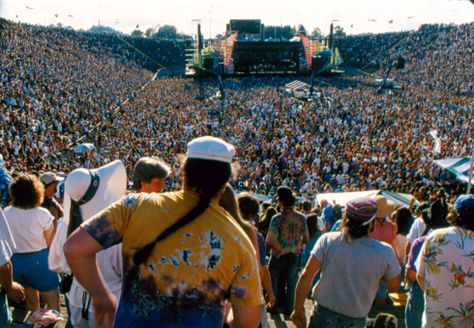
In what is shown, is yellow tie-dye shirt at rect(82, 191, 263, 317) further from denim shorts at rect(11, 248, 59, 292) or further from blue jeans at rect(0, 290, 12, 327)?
denim shorts at rect(11, 248, 59, 292)

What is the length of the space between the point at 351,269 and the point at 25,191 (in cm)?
216

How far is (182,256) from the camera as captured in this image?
1653mm

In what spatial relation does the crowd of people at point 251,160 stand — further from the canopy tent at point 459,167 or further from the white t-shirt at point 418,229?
the canopy tent at point 459,167

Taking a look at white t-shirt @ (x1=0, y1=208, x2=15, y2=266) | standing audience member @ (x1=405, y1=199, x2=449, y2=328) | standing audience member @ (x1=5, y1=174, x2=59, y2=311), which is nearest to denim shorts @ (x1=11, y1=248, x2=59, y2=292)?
standing audience member @ (x1=5, y1=174, x2=59, y2=311)

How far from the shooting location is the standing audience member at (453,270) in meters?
2.65

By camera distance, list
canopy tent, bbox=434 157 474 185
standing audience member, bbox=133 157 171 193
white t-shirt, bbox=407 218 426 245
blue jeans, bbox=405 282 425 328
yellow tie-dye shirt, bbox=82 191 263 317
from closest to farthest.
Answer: yellow tie-dye shirt, bbox=82 191 263 317 < standing audience member, bbox=133 157 171 193 < blue jeans, bbox=405 282 425 328 < white t-shirt, bbox=407 218 426 245 < canopy tent, bbox=434 157 474 185

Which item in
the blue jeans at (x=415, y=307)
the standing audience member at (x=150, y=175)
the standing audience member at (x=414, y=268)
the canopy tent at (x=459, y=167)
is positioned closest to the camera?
the standing audience member at (x=150, y=175)

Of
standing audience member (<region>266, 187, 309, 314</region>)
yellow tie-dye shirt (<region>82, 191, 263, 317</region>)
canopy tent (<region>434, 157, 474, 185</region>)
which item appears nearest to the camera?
yellow tie-dye shirt (<region>82, 191, 263, 317</region>)

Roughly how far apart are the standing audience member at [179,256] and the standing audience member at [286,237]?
2521mm

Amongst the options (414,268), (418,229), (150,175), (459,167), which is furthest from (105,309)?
(459,167)

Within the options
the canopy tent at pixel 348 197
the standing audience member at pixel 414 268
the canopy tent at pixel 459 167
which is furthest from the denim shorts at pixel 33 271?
the canopy tent at pixel 459 167

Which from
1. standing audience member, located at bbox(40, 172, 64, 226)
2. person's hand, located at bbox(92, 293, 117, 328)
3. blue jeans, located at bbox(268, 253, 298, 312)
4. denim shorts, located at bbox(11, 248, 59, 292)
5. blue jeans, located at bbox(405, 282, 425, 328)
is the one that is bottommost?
blue jeans, located at bbox(268, 253, 298, 312)

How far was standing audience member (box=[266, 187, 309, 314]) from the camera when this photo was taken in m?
4.22

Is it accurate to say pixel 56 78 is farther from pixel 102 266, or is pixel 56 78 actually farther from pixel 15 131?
pixel 102 266
